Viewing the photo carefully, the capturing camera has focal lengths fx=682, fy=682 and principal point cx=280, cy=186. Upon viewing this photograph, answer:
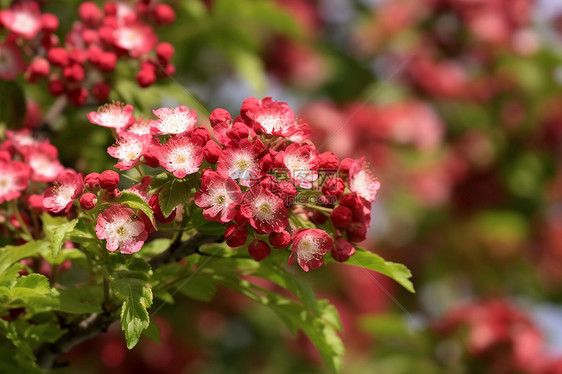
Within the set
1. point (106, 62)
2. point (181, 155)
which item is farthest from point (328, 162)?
point (106, 62)

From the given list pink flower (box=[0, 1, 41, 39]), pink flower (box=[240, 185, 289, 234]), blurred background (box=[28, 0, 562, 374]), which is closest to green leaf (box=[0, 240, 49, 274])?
pink flower (box=[240, 185, 289, 234])

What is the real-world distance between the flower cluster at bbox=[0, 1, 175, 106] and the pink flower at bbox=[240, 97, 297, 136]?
605 millimetres

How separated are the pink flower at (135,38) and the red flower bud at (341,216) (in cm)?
89

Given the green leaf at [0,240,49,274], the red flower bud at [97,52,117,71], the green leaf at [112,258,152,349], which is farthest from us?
the red flower bud at [97,52,117,71]

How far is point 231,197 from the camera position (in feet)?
4.07

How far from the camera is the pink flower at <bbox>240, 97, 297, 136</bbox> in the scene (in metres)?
1.34

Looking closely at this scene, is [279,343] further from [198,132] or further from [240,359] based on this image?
[198,132]

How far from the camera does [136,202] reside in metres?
1.23

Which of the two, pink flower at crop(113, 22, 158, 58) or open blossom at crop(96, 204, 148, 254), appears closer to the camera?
open blossom at crop(96, 204, 148, 254)

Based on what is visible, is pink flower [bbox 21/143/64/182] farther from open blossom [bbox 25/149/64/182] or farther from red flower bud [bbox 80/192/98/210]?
red flower bud [bbox 80/192/98/210]

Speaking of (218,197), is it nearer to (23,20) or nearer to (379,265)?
(379,265)

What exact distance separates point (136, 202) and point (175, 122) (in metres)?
0.20

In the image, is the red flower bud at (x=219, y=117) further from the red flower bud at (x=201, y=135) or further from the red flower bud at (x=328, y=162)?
the red flower bud at (x=328, y=162)

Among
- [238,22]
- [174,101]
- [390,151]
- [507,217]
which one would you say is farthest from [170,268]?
[507,217]
